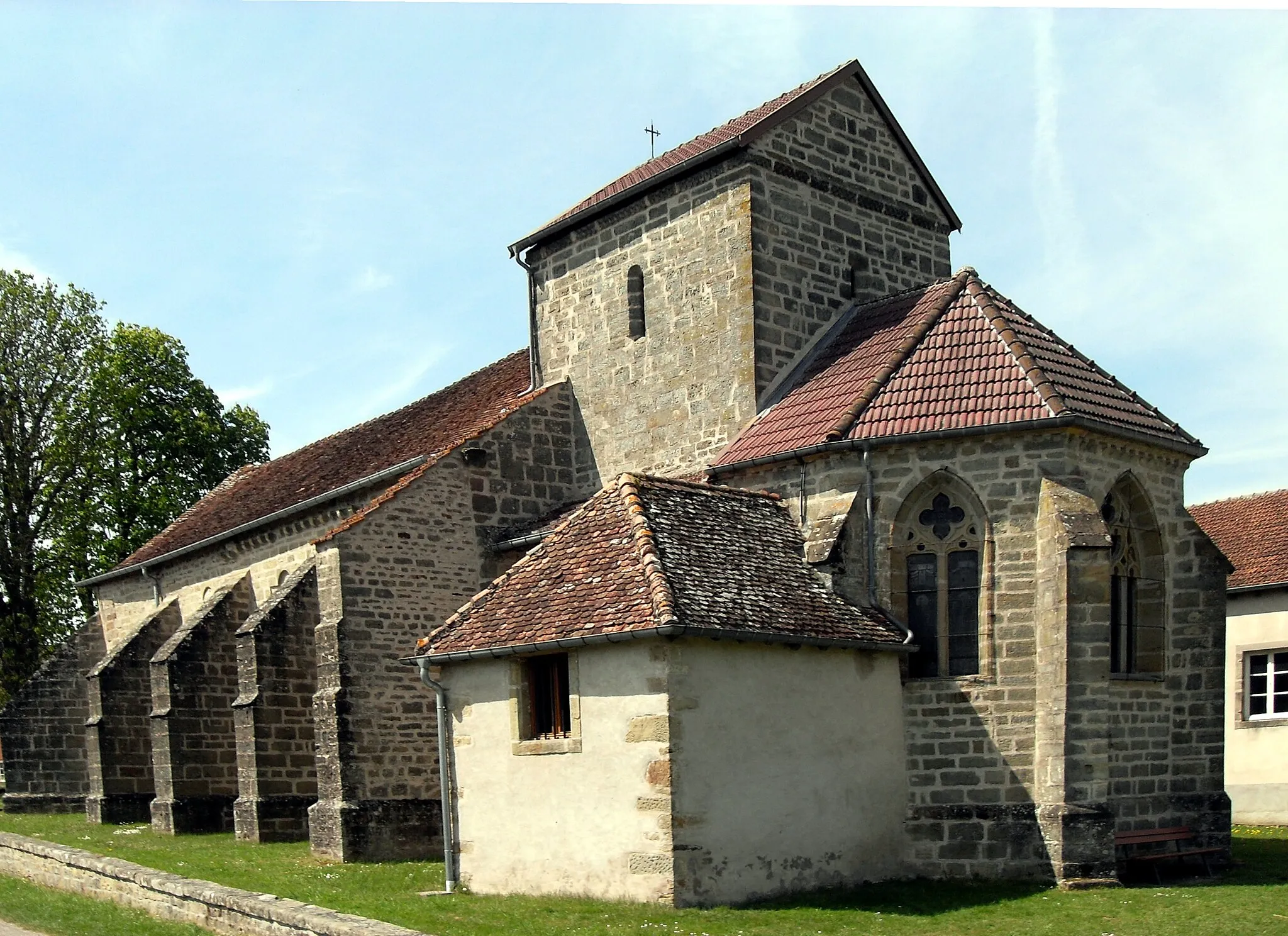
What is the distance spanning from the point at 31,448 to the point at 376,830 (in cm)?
2116

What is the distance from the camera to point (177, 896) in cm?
1280

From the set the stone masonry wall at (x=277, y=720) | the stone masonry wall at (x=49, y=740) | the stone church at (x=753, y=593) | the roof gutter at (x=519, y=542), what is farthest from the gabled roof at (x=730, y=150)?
the stone masonry wall at (x=49, y=740)

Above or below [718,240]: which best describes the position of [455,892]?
below

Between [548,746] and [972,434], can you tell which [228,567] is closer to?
[548,746]

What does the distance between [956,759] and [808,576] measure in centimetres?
264

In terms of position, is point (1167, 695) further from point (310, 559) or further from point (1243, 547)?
point (310, 559)

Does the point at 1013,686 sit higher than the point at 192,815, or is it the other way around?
the point at 1013,686

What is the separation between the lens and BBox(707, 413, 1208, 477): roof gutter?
45.2ft

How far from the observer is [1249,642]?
901 inches

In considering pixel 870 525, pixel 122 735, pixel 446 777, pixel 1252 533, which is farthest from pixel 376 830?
pixel 1252 533

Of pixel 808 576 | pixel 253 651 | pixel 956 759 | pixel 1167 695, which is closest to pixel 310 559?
pixel 253 651

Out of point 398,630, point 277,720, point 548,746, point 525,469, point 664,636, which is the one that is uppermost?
point 525,469

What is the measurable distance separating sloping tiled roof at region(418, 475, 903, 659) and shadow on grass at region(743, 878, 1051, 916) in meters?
2.59

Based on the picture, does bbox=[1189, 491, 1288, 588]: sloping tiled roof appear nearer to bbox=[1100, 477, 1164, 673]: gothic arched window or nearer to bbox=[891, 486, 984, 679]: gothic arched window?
bbox=[1100, 477, 1164, 673]: gothic arched window
